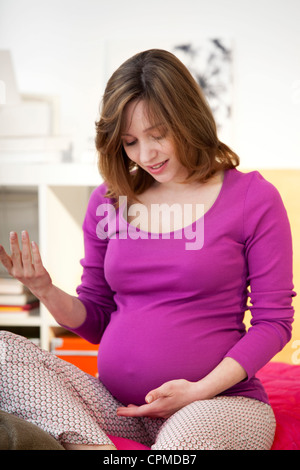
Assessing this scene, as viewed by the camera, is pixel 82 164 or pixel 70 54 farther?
pixel 70 54

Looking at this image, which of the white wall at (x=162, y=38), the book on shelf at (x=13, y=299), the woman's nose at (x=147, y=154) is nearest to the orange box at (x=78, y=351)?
the book on shelf at (x=13, y=299)

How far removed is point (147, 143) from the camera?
1156mm

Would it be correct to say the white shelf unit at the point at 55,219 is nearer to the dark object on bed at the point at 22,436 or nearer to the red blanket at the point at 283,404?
the red blanket at the point at 283,404

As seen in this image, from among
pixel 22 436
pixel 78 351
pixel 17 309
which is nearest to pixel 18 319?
pixel 17 309

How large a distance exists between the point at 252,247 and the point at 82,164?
3.39ft

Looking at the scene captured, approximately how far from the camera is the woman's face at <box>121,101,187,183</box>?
114cm

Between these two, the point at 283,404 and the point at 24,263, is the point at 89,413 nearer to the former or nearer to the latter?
the point at 24,263

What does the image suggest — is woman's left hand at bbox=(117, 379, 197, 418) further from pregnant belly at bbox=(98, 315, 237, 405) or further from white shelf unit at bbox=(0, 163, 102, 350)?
white shelf unit at bbox=(0, 163, 102, 350)

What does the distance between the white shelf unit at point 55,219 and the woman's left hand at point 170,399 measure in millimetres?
1075

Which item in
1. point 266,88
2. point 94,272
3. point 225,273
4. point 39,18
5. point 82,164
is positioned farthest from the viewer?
point 39,18

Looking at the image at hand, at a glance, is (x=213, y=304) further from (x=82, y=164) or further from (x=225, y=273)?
(x=82, y=164)

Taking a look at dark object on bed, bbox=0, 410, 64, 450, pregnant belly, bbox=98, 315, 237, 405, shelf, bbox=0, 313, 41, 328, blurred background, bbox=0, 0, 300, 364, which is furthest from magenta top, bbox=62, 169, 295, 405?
shelf, bbox=0, 313, 41, 328

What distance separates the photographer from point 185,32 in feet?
7.70
